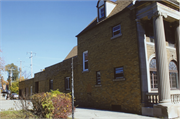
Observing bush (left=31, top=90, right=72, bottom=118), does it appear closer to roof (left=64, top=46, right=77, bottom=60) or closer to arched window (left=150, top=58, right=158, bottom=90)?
arched window (left=150, top=58, right=158, bottom=90)

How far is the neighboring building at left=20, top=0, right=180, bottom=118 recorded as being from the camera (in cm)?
1180

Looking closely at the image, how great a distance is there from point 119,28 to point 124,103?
6.19 meters

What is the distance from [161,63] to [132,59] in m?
2.45

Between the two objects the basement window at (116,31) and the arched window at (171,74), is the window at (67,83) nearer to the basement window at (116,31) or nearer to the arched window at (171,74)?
the basement window at (116,31)

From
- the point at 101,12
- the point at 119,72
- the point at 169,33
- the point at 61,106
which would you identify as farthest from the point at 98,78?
the point at 61,106

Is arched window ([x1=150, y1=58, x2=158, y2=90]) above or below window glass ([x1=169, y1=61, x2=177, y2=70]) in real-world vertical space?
below

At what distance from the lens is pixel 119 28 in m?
15.3

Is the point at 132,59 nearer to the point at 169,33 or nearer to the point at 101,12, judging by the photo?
the point at 169,33

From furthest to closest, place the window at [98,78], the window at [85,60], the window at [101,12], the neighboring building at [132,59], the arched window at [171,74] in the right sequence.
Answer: the window at [85,60]
the window at [101,12]
the window at [98,78]
the arched window at [171,74]
the neighboring building at [132,59]

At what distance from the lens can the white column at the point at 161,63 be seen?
11.0 meters

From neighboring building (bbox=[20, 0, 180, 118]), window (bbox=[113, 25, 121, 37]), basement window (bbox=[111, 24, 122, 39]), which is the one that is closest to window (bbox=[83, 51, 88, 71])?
neighboring building (bbox=[20, 0, 180, 118])

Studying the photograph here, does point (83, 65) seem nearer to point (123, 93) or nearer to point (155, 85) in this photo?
point (123, 93)

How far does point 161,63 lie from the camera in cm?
1148

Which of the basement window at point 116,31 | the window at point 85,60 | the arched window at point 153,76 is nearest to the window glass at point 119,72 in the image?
the arched window at point 153,76
